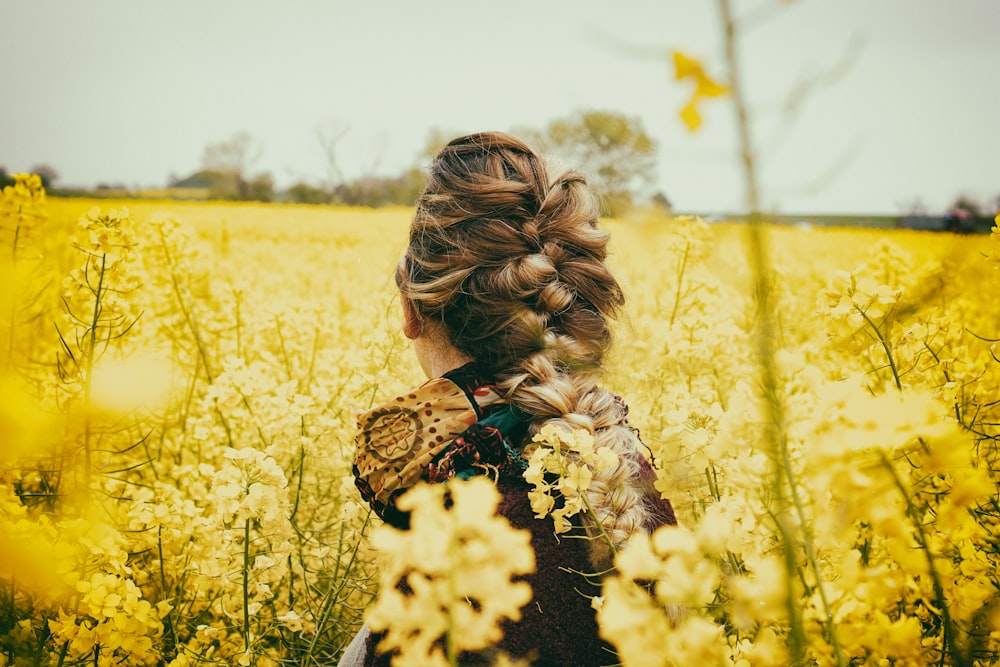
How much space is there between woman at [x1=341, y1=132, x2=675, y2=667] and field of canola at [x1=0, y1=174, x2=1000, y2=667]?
5.2 inches

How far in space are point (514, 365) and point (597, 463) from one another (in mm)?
368

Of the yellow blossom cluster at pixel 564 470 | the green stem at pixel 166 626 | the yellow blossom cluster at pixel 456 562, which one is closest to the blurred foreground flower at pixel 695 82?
the yellow blossom cluster at pixel 456 562

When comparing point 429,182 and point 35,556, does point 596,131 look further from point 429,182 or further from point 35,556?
point 35,556

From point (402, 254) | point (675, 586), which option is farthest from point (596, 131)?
point (675, 586)

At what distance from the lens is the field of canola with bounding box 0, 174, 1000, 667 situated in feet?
1.73

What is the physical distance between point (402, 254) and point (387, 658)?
0.85 meters

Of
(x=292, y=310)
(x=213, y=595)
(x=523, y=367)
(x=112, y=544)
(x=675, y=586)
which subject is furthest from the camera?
(x=292, y=310)

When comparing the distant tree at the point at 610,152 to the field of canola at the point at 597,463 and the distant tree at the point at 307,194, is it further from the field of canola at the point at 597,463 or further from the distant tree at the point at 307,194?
the distant tree at the point at 307,194

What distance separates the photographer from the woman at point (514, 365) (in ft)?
3.73

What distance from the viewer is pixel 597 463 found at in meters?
1.02

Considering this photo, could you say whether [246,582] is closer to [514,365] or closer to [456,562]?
[514,365]

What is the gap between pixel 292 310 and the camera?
9.64ft

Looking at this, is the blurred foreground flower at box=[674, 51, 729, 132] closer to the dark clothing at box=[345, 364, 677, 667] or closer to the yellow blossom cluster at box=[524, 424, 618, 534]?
the yellow blossom cluster at box=[524, 424, 618, 534]

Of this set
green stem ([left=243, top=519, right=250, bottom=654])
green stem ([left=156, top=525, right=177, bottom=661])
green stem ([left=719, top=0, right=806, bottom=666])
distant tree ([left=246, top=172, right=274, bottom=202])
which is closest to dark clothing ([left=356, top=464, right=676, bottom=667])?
green stem ([left=243, top=519, right=250, bottom=654])
